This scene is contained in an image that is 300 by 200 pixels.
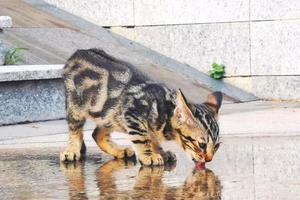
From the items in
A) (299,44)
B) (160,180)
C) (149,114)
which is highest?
(299,44)

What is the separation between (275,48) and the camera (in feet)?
42.8

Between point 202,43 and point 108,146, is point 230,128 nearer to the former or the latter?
point 108,146

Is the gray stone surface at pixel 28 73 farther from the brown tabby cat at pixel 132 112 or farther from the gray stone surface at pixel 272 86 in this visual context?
the gray stone surface at pixel 272 86

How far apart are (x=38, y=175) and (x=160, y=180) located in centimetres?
90

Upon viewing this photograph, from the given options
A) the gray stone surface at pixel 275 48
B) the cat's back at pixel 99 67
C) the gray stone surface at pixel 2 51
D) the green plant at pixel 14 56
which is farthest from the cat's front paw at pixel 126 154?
the gray stone surface at pixel 275 48

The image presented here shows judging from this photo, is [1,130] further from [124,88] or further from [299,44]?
[299,44]

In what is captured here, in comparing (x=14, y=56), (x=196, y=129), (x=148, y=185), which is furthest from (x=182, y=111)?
(x=14, y=56)

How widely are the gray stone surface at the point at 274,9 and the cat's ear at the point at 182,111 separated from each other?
669 cm

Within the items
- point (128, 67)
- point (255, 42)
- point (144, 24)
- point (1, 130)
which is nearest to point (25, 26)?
point (144, 24)

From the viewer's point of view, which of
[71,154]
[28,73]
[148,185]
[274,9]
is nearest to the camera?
[148,185]

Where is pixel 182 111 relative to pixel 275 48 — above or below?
below

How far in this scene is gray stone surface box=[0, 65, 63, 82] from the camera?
983cm

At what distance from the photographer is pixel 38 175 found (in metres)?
6.39

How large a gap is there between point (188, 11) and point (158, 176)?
790 centimetres
